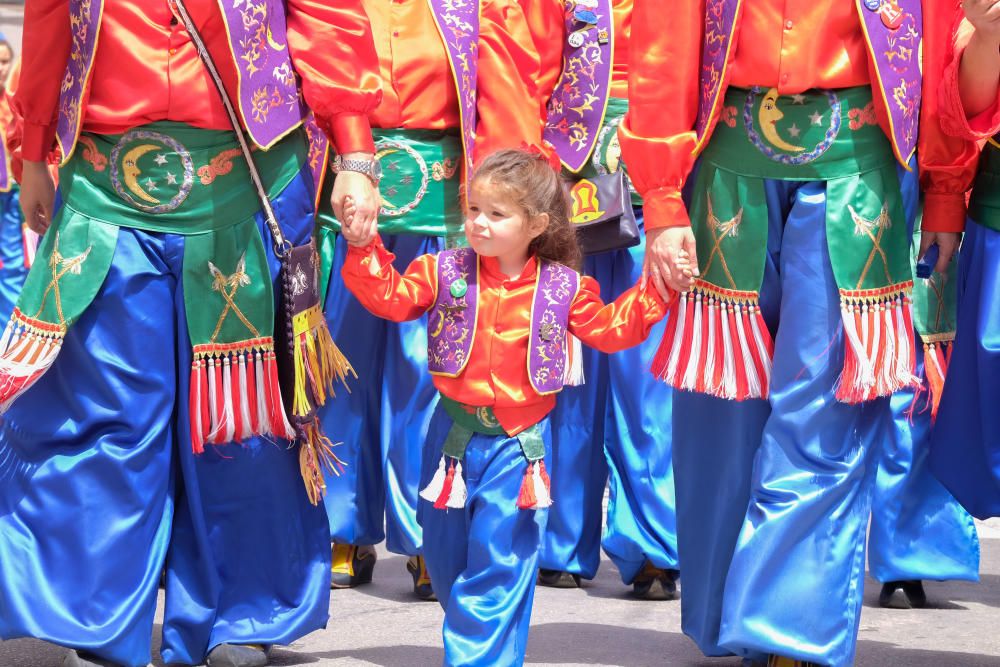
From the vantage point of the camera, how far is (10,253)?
8.73 metres

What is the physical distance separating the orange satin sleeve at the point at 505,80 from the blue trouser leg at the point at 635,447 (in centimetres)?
65

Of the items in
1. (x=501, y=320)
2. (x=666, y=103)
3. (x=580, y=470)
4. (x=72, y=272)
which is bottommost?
(x=580, y=470)

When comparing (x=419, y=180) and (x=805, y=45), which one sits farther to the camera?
(x=419, y=180)

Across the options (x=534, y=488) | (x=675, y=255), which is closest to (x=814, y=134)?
(x=675, y=255)

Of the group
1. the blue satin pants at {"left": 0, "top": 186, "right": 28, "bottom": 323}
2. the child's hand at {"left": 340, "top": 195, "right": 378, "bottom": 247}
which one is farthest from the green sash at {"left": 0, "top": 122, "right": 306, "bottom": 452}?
the blue satin pants at {"left": 0, "top": 186, "right": 28, "bottom": 323}

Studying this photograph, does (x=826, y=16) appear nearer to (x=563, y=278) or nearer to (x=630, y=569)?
(x=563, y=278)

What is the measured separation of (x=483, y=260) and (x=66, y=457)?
3.42 feet

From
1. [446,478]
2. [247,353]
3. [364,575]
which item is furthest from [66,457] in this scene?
[364,575]

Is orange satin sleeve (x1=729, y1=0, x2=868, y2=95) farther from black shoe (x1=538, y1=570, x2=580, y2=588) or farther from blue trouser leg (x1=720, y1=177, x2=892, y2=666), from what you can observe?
black shoe (x1=538, y1=570, x2=580, y2=588)

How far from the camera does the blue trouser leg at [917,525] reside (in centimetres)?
506

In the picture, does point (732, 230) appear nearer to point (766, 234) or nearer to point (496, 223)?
point (766, 234)

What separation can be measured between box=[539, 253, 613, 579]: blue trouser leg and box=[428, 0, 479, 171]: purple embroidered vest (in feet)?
2.33

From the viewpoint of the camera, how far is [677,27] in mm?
3898

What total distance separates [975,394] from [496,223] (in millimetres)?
1158
